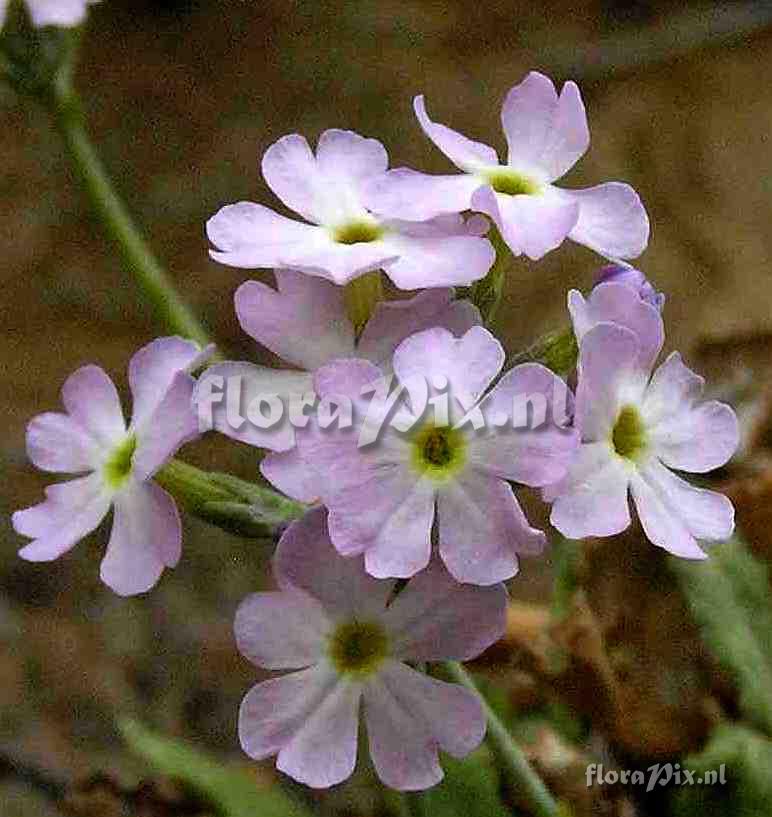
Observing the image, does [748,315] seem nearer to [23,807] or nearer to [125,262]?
[125,262]

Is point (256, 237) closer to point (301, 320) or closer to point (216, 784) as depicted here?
point (301, 320)

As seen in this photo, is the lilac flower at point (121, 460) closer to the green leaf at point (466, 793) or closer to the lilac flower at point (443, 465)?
the lilac flower at point (443, 465)

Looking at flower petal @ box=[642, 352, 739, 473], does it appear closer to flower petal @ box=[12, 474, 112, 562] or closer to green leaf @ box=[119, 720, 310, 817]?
flower petal @ box=[12, 474, 112, 562]

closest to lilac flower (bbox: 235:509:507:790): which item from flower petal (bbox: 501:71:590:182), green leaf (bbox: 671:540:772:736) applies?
flower petal (bbox: 501:71:590:182)

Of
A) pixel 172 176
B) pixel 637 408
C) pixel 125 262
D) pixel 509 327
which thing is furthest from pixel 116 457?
pixel 172 176

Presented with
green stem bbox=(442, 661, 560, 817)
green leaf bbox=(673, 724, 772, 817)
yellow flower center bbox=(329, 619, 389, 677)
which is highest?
yellow flower center bbox=(329, 619, 389, 677)

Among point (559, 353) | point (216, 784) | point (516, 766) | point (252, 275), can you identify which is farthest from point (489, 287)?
point (252, 275)

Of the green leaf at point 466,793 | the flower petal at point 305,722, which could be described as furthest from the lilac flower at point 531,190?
the green leaf at point 466,793
